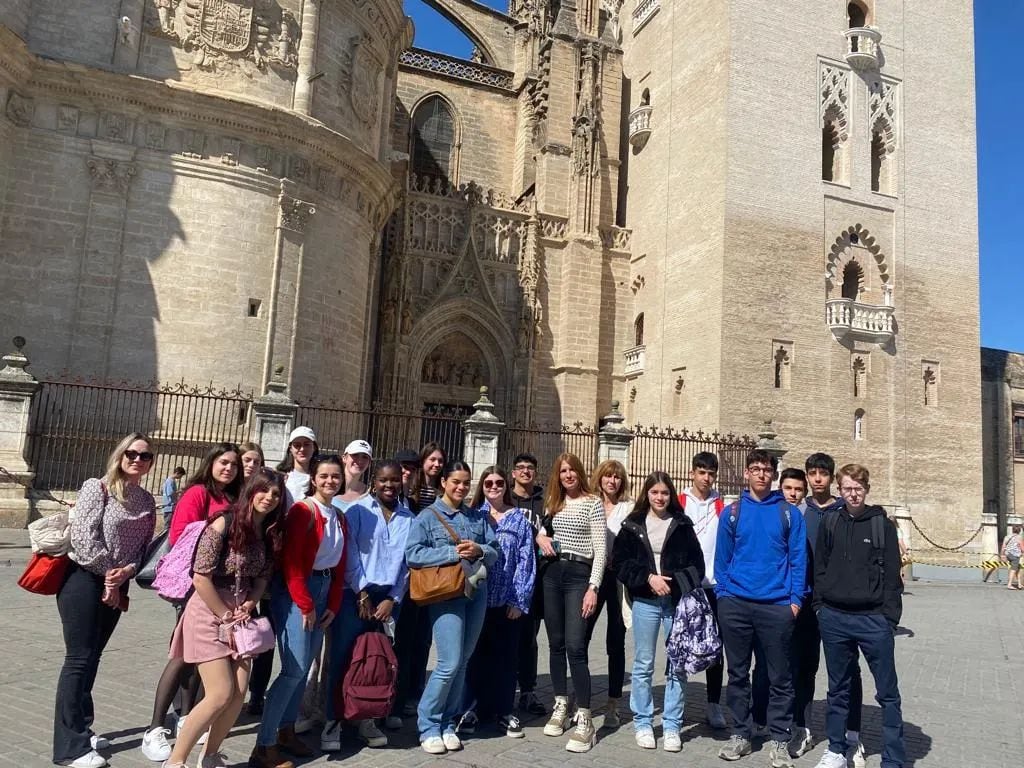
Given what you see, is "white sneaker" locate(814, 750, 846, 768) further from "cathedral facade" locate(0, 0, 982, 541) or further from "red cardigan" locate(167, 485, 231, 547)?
"cathedral facade" locate(0, 0, 982, 541)

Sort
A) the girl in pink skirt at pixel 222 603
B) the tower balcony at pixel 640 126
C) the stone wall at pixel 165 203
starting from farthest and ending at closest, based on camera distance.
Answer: the tower balcony at pixel 640 126 < the stone wall at pixel 165 203 < the girl in pink skirt at pixel 222 603

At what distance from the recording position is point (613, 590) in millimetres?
5184

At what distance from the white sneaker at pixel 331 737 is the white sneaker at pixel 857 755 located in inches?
113

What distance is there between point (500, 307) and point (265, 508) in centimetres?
1891

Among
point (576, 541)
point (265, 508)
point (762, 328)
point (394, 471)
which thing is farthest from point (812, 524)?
point (762, 328)

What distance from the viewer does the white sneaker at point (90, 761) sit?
3.94 meters

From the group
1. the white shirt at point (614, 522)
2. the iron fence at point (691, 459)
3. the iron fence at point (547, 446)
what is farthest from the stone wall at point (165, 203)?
the white shirt at point (614, 522)

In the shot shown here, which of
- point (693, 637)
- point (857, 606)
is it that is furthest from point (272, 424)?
point (857, 606)

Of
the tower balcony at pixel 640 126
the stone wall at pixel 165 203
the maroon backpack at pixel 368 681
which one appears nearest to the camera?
the maroon backpack at pixel 368 681

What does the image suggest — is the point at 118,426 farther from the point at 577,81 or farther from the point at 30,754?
the point at 577,81

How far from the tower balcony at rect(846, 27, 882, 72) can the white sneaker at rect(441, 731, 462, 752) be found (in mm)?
21948

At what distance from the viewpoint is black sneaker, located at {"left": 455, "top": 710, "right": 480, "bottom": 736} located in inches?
190

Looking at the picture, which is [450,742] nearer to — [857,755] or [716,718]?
[716,718]

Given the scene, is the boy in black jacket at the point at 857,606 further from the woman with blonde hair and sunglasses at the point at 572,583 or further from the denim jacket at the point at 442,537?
the denim jacket at the point at 442,537
